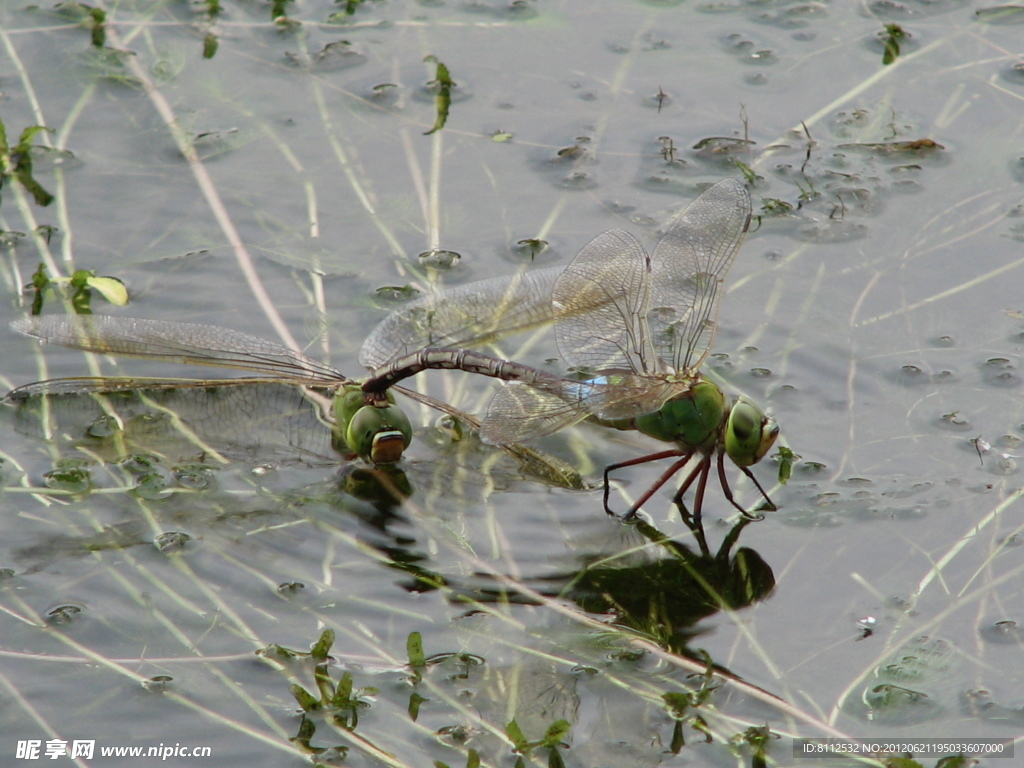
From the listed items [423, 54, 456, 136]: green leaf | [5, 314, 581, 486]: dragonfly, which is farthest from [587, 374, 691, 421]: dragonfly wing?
[423, 54, 456, 136]: green leaf

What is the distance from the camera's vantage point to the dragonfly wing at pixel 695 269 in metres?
4.75

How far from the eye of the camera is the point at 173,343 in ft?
16.3

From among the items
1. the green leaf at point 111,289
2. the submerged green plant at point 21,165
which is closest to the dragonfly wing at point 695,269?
the green leaf at point 111,289

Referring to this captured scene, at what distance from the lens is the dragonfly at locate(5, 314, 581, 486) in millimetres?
4859

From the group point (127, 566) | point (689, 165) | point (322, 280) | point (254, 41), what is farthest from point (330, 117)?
point (127, 566)

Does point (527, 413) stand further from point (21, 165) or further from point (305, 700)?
point (21, 165)

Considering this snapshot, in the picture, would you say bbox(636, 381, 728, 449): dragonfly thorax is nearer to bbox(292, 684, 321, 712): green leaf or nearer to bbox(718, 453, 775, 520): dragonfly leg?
Answer: bbox(718, 453, 775, 520): dragonfly leg

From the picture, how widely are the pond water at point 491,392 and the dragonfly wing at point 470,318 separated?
0.19 metres

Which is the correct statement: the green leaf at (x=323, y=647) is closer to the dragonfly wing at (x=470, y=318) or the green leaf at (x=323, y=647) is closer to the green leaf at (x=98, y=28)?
the dragonfly wing at (x=470, y=318)

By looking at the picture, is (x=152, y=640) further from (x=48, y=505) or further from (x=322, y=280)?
(x=322, y=280)

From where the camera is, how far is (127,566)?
13.7 ft

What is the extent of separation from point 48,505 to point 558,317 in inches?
79.4

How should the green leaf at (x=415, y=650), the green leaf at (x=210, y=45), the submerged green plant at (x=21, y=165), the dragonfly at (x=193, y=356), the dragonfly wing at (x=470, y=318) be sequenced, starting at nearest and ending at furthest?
the green leaf at (x=415, y=650)
the dragonfly at (x=193, y=356)
the dragonfly wing at (x=470, y=318)
the submerged green plant at (x=21, y=165)
the green leaf at (x=210, y=45)

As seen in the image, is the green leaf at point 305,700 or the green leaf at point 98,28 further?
the green leaf at point 98,28
